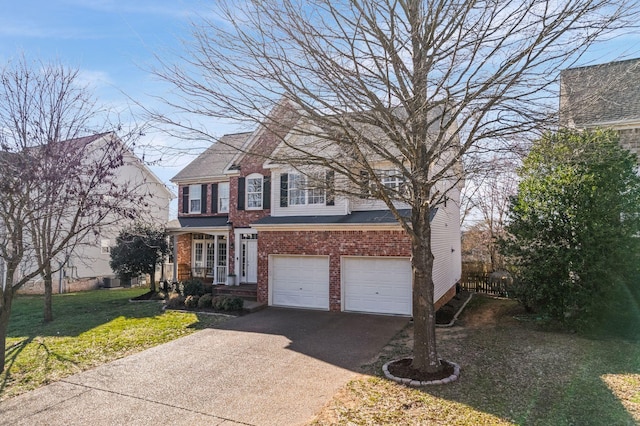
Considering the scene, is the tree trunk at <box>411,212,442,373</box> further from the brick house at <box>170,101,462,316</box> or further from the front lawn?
the brick house at <box>170,101,462,316</box>

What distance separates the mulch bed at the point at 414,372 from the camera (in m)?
7.01

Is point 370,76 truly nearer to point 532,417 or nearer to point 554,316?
point 532,417

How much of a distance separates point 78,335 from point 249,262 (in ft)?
25.0

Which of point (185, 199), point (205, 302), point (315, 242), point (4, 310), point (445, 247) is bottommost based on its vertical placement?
point (205, 302)

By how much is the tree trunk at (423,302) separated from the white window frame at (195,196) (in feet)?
50.9

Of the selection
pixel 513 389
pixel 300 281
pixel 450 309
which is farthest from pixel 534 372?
pixel 300 281

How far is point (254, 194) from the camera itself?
17.4 metres

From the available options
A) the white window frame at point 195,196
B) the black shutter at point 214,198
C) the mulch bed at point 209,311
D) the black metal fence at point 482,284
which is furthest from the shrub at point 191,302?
the black metal fence at point 482,284

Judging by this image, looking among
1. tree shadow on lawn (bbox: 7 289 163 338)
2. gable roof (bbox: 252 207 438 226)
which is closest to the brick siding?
gable roof (bbox: 252 207 438 226)

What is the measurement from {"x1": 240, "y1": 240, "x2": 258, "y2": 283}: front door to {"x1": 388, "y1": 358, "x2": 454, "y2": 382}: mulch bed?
1047 cm

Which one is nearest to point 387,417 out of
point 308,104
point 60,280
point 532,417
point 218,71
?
point 532,417

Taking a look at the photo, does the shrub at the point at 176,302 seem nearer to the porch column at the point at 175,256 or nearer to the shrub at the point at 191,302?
the shrub at the point at 191,302

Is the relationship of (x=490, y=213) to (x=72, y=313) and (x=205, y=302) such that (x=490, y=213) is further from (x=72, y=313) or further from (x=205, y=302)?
(x=72, y=313)

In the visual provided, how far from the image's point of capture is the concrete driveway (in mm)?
5915
